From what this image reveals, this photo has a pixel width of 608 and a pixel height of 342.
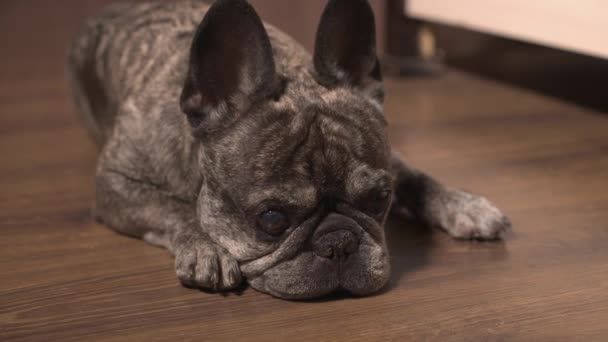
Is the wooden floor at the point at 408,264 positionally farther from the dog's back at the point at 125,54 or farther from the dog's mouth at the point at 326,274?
the dog's back at the point at 125,54

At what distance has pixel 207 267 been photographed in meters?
1.90

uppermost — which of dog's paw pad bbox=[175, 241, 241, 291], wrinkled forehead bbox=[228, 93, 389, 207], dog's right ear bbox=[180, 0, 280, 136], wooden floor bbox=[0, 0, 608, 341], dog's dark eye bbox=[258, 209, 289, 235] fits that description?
dog's right ear bbox=[180, 0, 280, 136]

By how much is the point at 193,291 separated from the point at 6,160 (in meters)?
1.53

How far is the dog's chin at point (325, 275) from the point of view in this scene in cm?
182

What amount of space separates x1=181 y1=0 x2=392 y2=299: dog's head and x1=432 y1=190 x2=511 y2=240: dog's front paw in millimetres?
367

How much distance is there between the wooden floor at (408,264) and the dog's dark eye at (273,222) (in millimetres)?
180

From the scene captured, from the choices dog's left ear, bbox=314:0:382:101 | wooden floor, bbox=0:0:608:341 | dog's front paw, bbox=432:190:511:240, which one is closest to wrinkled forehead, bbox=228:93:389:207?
dog's left ear, bbox=314:0:382:101

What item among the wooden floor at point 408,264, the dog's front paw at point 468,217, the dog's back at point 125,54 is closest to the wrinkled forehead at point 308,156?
the wooden floor at point 408,264

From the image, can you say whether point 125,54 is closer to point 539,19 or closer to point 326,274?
point 326,274

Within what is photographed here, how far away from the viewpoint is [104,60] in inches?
117

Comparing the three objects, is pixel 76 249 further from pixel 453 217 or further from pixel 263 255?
pixel 453 217

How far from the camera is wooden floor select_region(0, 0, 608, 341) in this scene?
1749 mm

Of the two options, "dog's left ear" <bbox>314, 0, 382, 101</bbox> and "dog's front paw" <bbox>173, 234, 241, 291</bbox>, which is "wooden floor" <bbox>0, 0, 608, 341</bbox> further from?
"dog's left ear" <bbox>314, 0, 382, 101</bbox>

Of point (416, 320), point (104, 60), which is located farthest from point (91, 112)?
point (416, 320)
